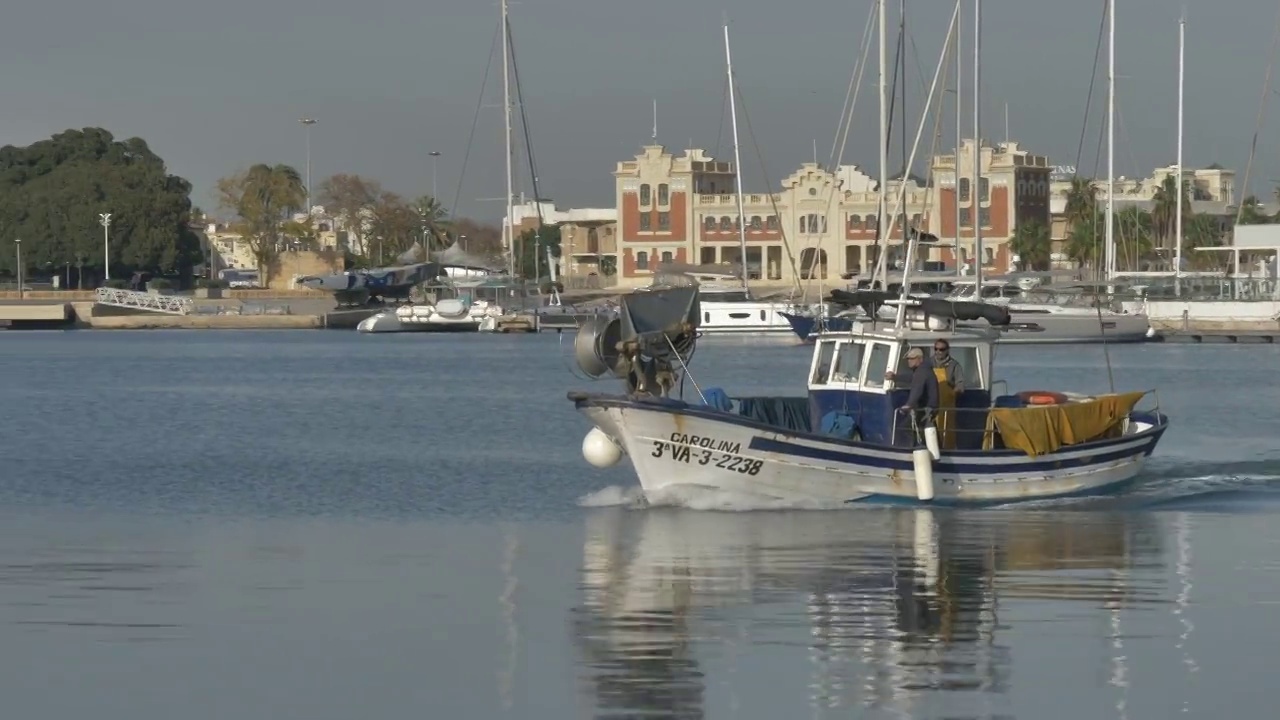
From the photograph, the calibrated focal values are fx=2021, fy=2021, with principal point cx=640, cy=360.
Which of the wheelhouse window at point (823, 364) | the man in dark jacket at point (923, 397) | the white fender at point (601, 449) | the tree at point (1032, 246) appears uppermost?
the tree at point (1032, 246)

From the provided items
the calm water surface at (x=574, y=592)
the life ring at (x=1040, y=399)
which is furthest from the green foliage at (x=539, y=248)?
the life ring at (x=1040, y=399)

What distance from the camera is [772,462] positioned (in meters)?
25.3

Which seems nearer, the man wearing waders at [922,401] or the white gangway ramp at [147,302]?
the man wearing waders at [922,401]

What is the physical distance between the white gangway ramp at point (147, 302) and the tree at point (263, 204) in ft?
77.5

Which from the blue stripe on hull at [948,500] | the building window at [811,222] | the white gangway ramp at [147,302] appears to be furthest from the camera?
the building window at [811,222]

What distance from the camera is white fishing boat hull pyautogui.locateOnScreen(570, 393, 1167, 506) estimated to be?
81.6 feet

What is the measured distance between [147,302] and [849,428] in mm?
104668

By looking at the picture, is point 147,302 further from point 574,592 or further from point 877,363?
point 574,592

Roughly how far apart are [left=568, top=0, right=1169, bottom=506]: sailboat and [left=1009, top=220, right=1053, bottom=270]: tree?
116m

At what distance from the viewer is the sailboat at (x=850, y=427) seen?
82.3 ft

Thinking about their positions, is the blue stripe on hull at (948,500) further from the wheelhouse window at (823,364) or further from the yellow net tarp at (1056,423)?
the wheelhouse window at (823,364)

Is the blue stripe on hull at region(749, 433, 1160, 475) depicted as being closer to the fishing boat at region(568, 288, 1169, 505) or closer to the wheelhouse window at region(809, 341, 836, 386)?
the fishing boat at region(568, 288, 1169, 505)

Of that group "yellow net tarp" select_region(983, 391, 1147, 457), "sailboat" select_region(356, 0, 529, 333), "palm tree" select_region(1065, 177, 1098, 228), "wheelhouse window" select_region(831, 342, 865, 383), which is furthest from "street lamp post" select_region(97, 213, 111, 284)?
"yellow net tarp" select_region(983, 391, 1147, 457)

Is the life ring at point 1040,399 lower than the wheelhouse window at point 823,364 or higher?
lower
